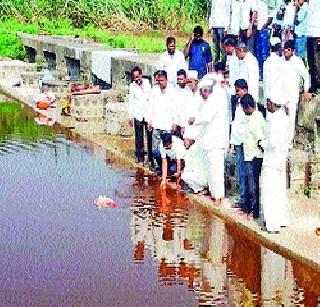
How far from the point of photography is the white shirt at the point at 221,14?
603 inches

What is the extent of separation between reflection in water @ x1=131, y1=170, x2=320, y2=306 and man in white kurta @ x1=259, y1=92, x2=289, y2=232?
0.40 meters

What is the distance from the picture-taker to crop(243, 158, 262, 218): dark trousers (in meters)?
10.9

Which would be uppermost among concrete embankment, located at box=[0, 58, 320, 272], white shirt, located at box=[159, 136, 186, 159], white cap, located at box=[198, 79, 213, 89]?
white cap, located at box=[198, 79, 213, 89]

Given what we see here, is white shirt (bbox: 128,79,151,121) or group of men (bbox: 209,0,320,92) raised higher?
group of men (bbox: 209,0,320,92)

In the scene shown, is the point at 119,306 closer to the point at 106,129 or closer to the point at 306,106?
the point at 306,106

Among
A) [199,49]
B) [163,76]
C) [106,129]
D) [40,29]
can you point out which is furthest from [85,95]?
Answer: [40,29]

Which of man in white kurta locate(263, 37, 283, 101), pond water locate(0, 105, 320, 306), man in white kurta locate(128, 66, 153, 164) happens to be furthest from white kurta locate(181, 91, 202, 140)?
man in white kurta locate(128, 66, 153, 164)

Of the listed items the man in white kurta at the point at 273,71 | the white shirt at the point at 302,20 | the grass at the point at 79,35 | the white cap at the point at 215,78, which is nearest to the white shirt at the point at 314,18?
the man in white kurta at the point at 273,71

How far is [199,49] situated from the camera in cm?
1441

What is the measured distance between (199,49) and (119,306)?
266 inches

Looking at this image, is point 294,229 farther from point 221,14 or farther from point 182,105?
point 221,14

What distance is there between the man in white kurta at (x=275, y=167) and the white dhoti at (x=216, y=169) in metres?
1.31

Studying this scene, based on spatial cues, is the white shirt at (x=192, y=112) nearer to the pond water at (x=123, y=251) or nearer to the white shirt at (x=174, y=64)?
the pond water at (x=123, y=251)

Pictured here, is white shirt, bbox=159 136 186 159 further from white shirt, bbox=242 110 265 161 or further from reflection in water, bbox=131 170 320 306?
white shirt, bbox=242 110 265 161
